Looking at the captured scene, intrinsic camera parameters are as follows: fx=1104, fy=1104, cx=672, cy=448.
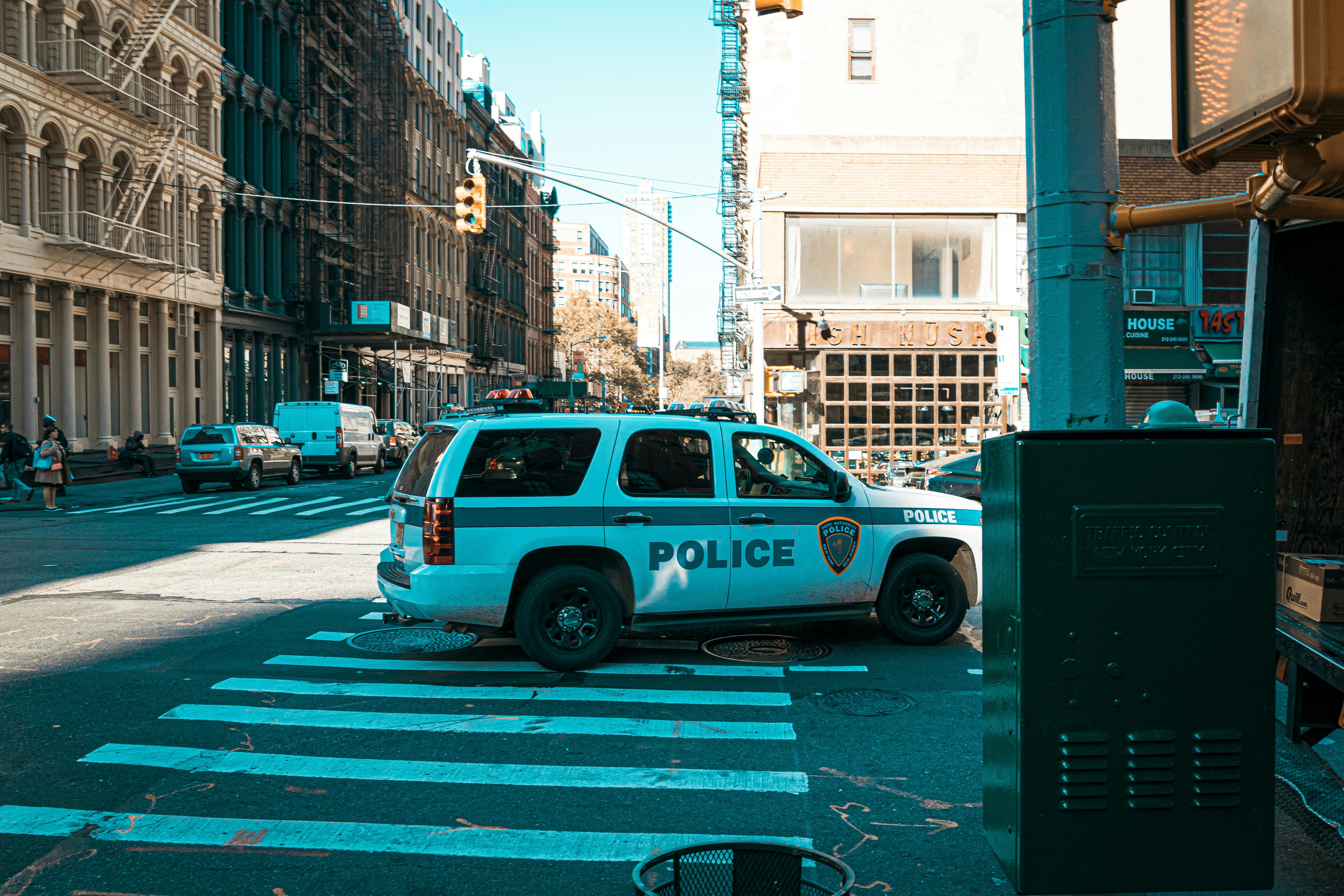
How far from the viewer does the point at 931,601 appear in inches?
355

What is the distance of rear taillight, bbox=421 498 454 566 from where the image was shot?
7.93 m

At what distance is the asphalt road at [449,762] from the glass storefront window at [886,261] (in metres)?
18.7

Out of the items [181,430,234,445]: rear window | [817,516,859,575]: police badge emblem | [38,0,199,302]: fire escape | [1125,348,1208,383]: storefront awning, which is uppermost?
[38,0,199,302]: fire escape

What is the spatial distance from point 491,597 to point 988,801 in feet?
16.9

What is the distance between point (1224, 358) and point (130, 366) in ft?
106

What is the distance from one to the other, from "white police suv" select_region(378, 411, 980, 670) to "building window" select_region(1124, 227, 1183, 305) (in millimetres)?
19581

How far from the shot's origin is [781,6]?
9.56 m

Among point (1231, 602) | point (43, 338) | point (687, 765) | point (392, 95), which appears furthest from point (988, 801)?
point (392, 95)

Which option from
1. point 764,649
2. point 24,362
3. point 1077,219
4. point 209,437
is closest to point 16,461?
point 209,437

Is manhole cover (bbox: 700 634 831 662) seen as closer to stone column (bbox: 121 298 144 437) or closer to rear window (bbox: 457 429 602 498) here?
rear window (bbox: 457 429 602 498)

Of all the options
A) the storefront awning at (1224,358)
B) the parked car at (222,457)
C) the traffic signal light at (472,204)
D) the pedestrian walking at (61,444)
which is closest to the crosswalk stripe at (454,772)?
the traffic signal light at (472,204)

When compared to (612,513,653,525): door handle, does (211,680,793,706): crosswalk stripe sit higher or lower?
lower

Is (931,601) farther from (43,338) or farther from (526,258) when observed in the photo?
(526,258)

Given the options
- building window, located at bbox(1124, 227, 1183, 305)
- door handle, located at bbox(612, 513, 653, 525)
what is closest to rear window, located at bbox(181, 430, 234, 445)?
door handle, located at bbox(612, 513, 653, 525)
